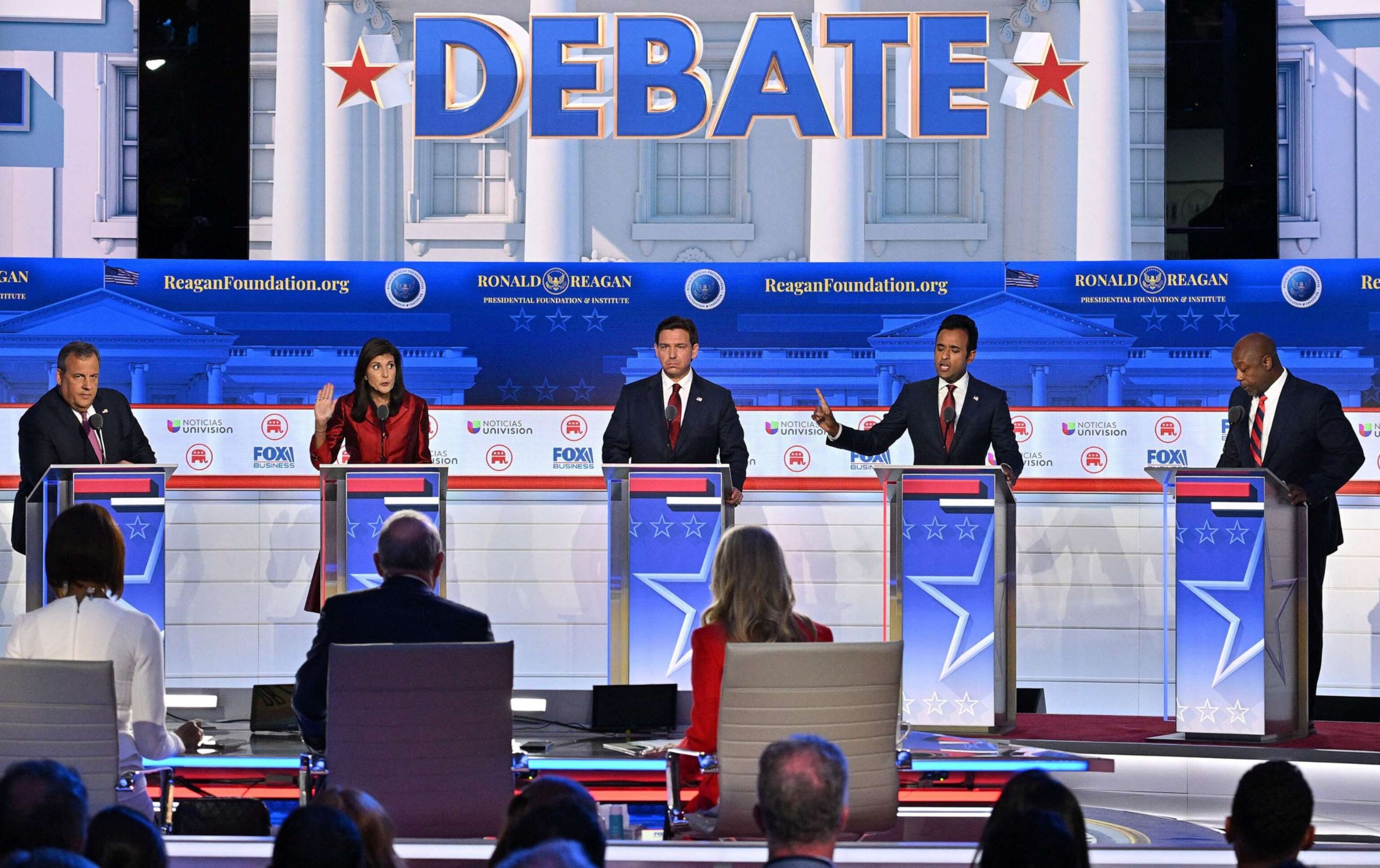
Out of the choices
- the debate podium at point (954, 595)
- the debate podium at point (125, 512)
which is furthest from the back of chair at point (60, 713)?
the debate podium at point (954, 595)

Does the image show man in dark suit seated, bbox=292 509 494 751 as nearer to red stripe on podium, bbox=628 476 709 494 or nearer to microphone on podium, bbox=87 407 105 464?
red stripe on podium, bbox=628 476 709 494

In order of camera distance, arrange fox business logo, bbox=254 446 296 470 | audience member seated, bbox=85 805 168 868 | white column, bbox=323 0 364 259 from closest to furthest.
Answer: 1. audience member seated, bbox=85 805 168 868
2. fox business logo, bbox=254 446 296 470
3. white column, bbox=323 0 364 259

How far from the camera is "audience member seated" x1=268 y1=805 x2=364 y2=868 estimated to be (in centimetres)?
197

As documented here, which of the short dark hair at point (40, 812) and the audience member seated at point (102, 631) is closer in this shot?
the short dark hair at point (40, 812)

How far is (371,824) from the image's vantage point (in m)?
2.20

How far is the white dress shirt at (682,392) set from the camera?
6062 mm

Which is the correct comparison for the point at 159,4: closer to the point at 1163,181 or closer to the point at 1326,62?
the point at 1163,181

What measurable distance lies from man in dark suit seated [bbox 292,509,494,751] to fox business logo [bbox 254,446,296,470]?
421cm

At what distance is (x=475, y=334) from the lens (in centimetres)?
745

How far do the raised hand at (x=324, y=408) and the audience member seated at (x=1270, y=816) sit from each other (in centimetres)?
392

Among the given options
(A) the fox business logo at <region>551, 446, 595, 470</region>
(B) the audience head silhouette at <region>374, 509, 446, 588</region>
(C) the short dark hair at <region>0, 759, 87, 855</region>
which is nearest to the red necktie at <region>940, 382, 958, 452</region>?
(A) the fox business logo at <region>551, 446, 595, 470</region>

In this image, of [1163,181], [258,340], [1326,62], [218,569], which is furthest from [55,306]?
[1326,62]

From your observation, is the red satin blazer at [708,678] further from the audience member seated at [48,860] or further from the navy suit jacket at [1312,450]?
the navy suit jacket at [1312,450]

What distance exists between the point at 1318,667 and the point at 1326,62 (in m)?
3.54
